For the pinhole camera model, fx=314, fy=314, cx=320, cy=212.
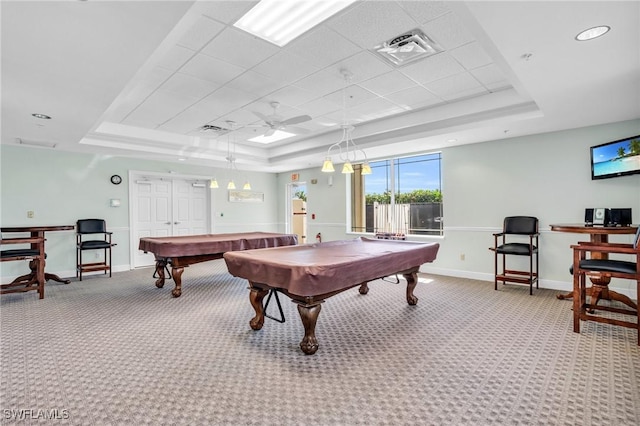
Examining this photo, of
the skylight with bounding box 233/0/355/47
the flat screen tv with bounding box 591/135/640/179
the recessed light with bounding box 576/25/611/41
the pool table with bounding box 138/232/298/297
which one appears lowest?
the pool table with bounding box 138/232/298/297

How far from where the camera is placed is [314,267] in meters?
2.36

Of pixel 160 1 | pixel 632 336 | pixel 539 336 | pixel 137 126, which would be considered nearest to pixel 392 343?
pixel 539 336

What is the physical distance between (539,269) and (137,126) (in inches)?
270

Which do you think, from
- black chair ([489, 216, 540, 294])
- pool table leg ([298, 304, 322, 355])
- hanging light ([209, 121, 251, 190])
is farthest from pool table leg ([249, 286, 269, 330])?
black chair ([489, 216, 540, 294])

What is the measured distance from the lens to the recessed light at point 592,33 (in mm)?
2029

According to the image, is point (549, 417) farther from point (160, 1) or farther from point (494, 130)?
point (494, 130)

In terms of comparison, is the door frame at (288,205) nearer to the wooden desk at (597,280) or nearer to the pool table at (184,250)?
the pool table at (184,250)

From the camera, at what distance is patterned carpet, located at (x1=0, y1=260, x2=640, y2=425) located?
181cm

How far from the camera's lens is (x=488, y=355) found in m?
2.50

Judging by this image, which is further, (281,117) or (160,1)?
(281,117)

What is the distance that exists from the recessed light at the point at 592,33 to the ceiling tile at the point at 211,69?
2.80 meters

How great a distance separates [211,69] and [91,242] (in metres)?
4.10

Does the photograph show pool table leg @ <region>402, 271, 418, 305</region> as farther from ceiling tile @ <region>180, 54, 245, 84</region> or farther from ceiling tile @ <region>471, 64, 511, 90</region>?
ceiling tile @ <region>180, 54, 245, 84</region>

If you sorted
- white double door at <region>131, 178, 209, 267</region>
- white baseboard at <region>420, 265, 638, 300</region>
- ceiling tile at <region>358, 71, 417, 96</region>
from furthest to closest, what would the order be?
white double door at <region>131, 178, 209, 267</region> < white baseboard at <region>420, 265, 638, 300</region> < ceiling tile at <region>358, 71, 417, 96</region>
